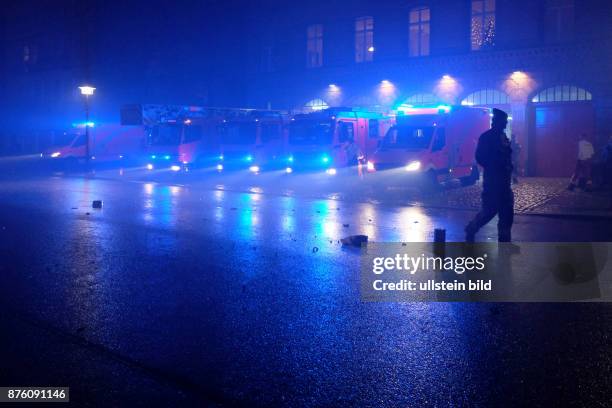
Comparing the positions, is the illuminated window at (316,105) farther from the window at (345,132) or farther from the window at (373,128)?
the window at (345,132)

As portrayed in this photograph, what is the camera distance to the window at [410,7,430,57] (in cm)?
3048

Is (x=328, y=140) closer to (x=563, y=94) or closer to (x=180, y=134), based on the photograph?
(x=180, y=134)

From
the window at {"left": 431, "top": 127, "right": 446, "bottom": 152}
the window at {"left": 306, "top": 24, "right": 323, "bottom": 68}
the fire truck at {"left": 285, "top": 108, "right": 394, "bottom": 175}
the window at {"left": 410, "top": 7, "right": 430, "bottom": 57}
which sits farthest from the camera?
the window at {"left": 306, "top": 24, "right": 323, "bottom": 68}

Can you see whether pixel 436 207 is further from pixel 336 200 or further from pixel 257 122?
pixel 257 122

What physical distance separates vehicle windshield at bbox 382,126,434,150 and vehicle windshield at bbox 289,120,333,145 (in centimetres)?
432

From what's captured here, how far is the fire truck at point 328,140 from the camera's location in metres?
24.3

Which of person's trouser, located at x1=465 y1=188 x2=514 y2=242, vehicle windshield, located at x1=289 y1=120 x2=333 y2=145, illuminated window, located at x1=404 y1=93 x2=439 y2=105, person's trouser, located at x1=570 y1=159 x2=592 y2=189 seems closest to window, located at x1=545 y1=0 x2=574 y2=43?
illuminated window, located at x1=404 y1=93 x2=439 y2=105

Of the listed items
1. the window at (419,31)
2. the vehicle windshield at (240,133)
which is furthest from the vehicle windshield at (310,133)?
the window at (419,31)

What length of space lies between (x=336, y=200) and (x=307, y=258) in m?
7.98

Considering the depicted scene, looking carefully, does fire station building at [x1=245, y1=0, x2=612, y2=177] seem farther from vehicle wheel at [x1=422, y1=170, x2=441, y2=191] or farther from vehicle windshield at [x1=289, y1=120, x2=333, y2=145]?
vehicle wheel at [x1=422, y1=170, x2=441, y2=191]

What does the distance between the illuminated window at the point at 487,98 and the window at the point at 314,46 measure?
9.63 metres

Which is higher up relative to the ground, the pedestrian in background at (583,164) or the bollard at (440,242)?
the pedestrian in background at (583,164)

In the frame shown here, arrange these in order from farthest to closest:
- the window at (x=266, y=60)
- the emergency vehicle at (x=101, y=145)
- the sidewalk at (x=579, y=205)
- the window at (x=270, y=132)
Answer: the window at (x=266, y=60) < the emergency vehicle at (x=101, y=145) < the window at (x=270, y=132) < the sidewalk at (x=579, y=205)

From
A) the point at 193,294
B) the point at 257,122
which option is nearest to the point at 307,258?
the point at 193,294
